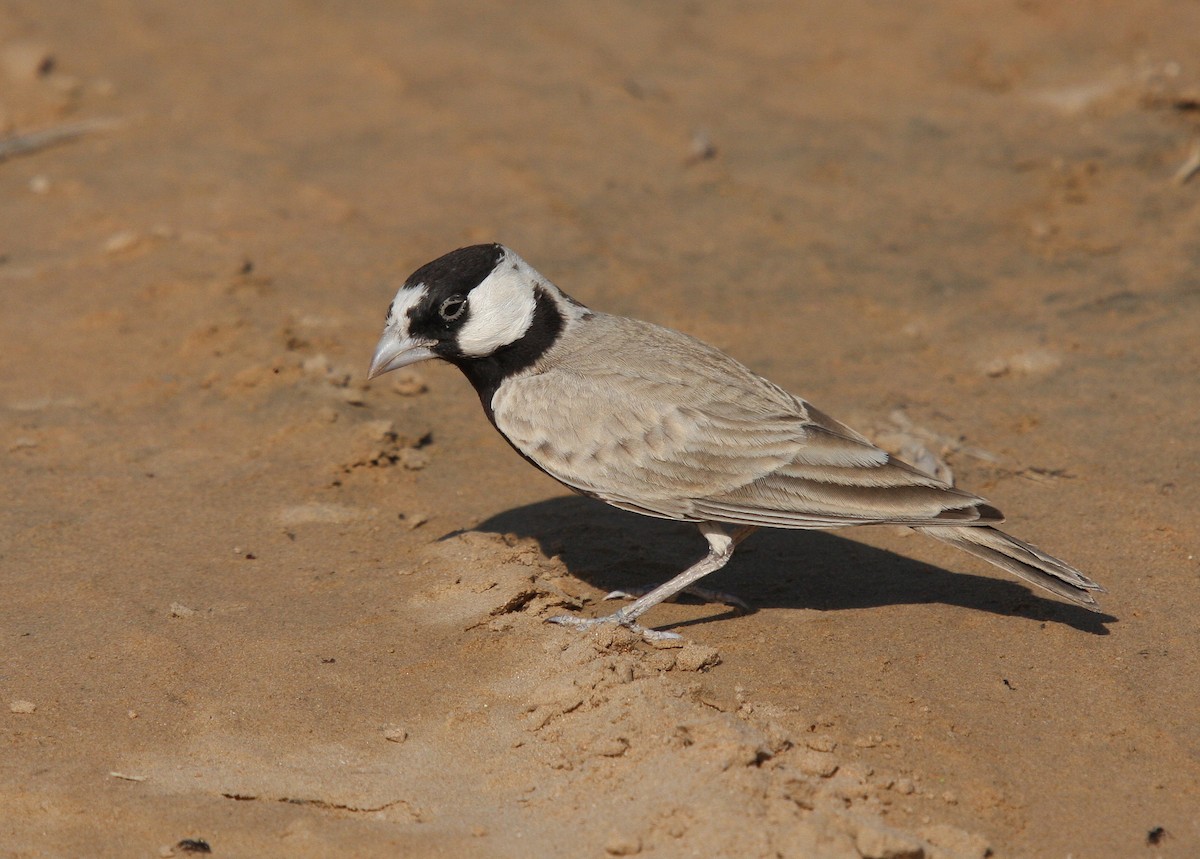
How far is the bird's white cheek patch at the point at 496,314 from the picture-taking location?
17.7ft

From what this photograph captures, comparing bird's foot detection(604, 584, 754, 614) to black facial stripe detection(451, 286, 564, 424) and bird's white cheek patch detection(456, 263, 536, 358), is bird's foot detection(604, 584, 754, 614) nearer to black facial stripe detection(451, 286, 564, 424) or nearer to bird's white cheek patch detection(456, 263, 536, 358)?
black facial stripe detection(451, 286, 564, 424)

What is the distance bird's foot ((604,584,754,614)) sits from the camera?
17.6 feet

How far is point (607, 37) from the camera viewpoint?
41.3 feet

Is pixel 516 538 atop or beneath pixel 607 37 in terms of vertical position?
beneath

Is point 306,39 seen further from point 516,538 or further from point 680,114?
point 516,538

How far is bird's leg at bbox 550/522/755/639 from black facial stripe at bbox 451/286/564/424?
1102 mm

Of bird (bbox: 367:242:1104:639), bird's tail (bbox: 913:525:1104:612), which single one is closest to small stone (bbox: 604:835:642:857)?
bird (bbox: 367:242:1104:639)

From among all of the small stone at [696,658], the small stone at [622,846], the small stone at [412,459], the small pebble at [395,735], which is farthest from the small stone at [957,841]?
the small stone at [412,459]

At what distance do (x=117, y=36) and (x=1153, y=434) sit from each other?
11.6 m

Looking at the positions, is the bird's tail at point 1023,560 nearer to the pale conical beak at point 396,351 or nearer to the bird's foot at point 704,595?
the bird's foot at point 704,595

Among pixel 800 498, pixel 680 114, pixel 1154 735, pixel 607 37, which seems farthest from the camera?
pixel 607 37

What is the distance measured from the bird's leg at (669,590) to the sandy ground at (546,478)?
175 millimetres

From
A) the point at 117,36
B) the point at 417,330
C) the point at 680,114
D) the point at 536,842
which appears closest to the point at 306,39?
the point at 117,36

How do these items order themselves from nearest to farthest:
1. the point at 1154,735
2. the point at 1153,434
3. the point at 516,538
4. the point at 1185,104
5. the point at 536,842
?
the point at 536,842, the point at 1154,735, the point at 516,538, the point at 1153,434, the point at 1185,104
